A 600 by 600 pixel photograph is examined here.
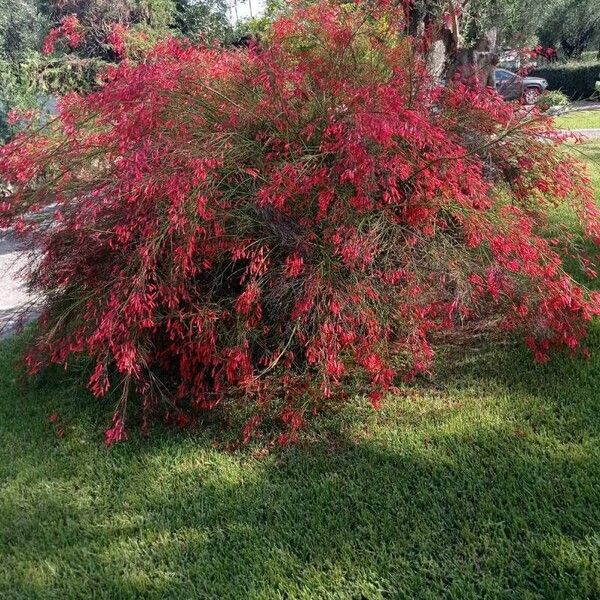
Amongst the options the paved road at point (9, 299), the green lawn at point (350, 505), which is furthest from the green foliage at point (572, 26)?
the green lawn at point (350, 505)

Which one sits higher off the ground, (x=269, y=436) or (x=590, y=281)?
(x=590, y=281)

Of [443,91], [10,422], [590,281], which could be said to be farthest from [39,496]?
[590,281]

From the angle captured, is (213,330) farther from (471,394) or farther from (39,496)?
(471,394)

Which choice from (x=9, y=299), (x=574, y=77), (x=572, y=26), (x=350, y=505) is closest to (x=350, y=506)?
(x=350, y=505)

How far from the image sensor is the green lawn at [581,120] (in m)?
16.1

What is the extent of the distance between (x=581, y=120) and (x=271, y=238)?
1693cm

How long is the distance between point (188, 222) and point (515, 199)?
2.49 metres

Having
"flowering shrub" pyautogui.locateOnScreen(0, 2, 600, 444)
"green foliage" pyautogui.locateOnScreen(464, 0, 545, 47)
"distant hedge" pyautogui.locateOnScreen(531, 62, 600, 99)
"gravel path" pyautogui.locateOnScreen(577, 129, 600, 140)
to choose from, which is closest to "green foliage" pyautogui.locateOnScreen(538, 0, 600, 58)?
"distant hedge" pyautogui.locateOnScreen(531, 62, 600, 99)

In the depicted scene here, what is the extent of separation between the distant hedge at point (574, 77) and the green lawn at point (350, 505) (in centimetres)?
2748

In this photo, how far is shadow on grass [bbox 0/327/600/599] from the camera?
2580mm

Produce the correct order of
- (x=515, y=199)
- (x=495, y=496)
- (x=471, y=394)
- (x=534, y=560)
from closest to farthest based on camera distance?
(x=534, y=560) < (x=495, y=496) < (x=471, y=394) < (x=515, y=199)

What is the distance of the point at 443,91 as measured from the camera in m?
4.52

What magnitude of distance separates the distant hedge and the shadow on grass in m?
27.5

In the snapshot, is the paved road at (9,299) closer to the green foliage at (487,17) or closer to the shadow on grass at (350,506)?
the shadow on grass at (350,506)
